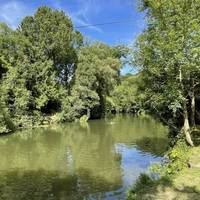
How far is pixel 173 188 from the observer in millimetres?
10234

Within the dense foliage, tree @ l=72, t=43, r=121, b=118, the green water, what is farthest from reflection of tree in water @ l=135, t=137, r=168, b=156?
tree @ l=72, t=43, r=121, b=118

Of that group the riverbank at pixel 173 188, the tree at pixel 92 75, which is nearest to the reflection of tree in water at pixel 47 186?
the riverbank at pixel 173 188

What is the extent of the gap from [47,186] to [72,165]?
439 centimetres

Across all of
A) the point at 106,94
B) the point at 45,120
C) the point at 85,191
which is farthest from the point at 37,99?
the point at 85,191

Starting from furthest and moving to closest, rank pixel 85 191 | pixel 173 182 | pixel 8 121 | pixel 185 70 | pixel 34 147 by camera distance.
Answer: pixel 8 121, pixel 34 147, pixel 185 70, pixel 85 191, pixel 173 182

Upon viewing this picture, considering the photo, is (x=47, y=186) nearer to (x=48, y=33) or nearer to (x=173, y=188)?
(x=173, y=188)

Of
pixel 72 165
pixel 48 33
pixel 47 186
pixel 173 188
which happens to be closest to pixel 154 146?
pixel 72 165

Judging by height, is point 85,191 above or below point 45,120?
below

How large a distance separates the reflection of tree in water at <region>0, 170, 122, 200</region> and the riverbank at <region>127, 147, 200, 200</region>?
305 cm

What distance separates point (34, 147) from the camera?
26.0 m

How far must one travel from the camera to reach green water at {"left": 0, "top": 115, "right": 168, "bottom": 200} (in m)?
13.9

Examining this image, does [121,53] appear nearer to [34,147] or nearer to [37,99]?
[34,147]

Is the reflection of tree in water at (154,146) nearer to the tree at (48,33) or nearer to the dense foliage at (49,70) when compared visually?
the dense foliage at (49,70)

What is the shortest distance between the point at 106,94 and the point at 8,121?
25.8 meters
